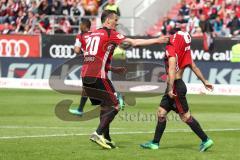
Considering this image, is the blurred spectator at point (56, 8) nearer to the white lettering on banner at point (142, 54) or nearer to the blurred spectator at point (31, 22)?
the blurred spectator at point (31, 22)

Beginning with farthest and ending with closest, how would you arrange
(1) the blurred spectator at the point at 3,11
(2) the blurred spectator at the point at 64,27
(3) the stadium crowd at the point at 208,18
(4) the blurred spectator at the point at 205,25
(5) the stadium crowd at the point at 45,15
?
(1) the blurred spectator at the point at 3,11
(5) the stadium crowd at the point at 45,15
(2) the blurred spectator at the point at 64,27
(3) the stadium crowd at the point at 208,18
(4) the blurred spectator at the point at 205,25

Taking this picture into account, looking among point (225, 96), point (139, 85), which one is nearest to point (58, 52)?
point (139, 85)

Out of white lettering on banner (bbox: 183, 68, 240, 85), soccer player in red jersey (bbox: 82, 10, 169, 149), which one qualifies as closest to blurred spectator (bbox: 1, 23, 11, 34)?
white lettering on banner (bbox: 183, 68, 240, 85)

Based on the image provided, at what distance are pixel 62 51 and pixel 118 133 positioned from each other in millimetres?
17341

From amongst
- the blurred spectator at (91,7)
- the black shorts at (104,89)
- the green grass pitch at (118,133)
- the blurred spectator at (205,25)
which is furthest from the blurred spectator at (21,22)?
the black shorts at (104,89)

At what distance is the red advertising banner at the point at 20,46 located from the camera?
109 ft

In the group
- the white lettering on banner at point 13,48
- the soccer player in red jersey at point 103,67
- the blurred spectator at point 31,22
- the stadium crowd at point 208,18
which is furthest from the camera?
the blurred spectator at point 31,22

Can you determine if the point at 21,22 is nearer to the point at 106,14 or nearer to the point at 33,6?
the point at 33,6

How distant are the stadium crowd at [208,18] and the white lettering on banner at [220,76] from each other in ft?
6.94

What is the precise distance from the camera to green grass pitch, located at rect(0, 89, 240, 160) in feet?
40.5

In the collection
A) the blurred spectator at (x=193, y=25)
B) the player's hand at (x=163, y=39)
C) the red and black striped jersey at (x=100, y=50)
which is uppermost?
the player's hand at (x=163, y=39)

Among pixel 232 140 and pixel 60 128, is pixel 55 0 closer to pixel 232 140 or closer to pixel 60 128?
pixel 60 128

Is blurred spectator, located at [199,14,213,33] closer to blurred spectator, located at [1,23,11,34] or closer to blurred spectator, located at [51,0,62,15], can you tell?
blurred spectator, located at [51,0,62,15]

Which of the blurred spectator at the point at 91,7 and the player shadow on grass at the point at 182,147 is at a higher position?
the blurred spectator at the point at 91,7
